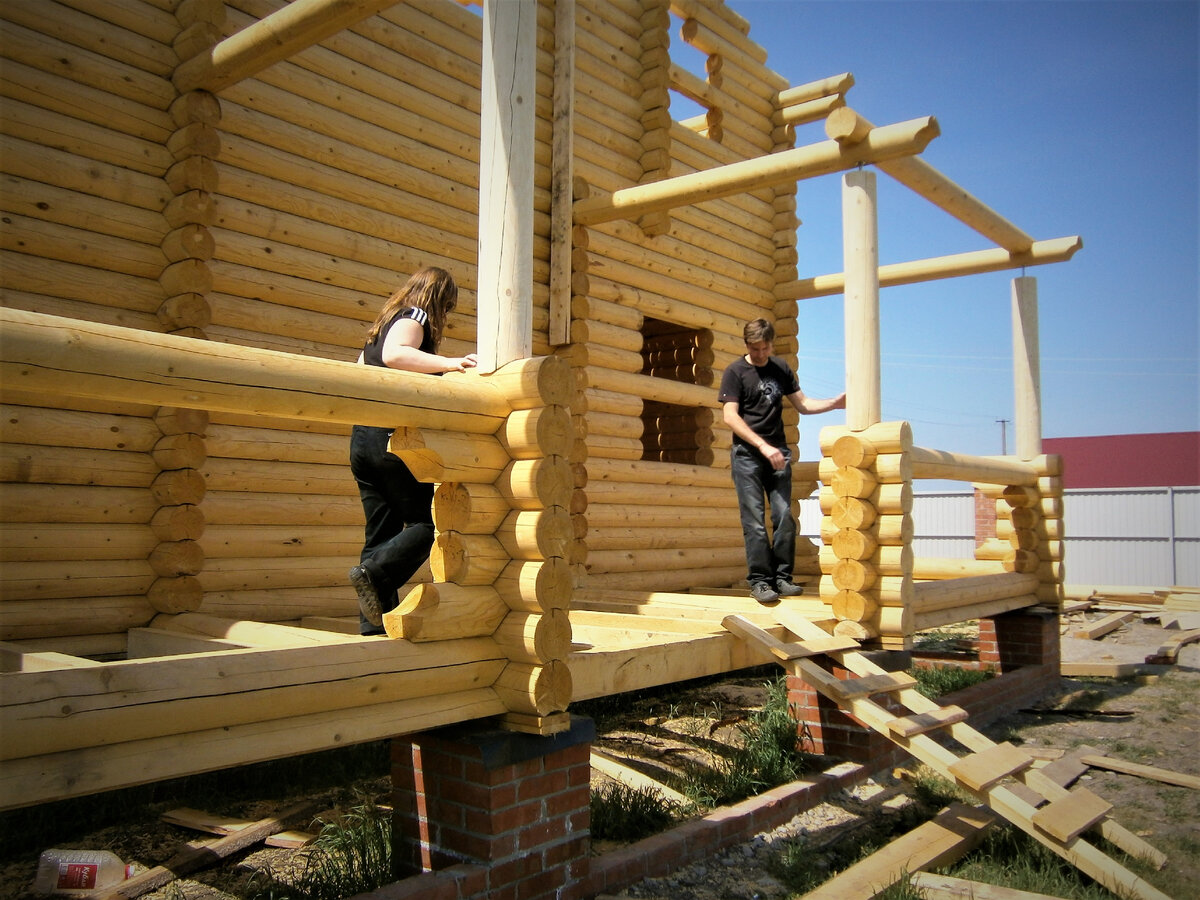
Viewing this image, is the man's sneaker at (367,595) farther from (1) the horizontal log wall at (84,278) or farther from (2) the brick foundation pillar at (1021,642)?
(2) the brick foundation pillar at (1021,642)

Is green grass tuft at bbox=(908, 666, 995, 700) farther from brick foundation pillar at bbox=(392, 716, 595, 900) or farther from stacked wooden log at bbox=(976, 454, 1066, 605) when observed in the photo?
brick foundation pillar at bbox=(392, 716, 595, 900)

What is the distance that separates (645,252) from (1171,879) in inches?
280

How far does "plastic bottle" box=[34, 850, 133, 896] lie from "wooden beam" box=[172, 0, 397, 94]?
13.9 feet

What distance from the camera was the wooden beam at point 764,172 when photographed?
6.18 m

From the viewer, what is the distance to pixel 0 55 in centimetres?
518

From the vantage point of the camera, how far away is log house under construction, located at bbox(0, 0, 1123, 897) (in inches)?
132

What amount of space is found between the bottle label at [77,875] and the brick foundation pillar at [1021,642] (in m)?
8.10

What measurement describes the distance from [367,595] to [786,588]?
12.4 feet

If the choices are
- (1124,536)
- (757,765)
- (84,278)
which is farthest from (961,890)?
(1124,536)

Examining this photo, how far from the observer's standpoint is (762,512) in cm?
692

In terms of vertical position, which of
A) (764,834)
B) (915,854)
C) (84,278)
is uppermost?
(84,278)

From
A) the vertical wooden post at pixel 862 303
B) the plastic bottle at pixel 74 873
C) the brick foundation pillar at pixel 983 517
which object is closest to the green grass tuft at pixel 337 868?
the plastic bottle at pixel 74 873

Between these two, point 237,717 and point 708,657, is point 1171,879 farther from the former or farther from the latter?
point 237,717

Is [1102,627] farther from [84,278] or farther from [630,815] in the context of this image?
[84,278]
